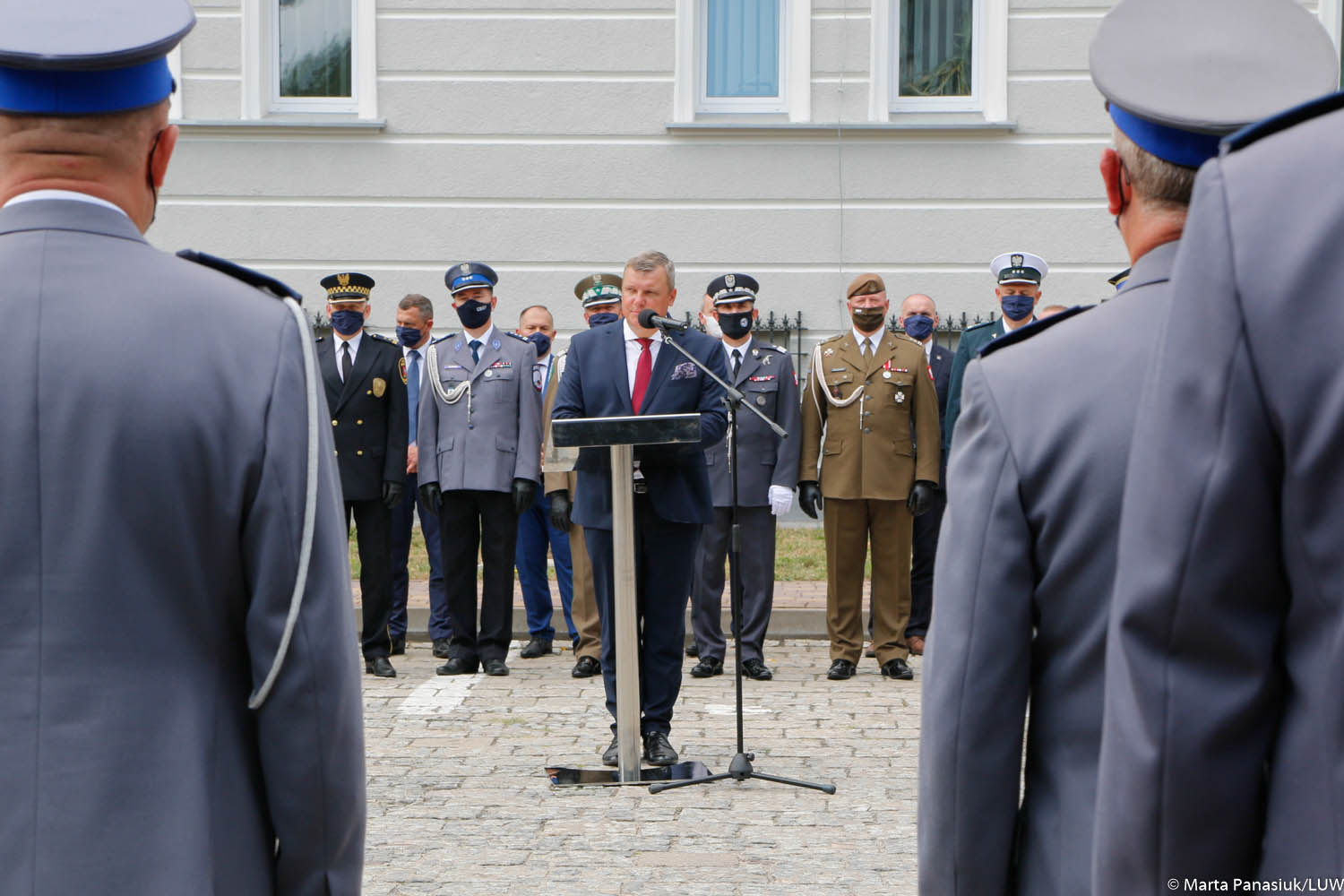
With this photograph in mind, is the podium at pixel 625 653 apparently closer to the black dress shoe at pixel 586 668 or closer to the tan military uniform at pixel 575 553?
the black dress shoe at pixel 586 668

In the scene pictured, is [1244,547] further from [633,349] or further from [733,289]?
[733,289]

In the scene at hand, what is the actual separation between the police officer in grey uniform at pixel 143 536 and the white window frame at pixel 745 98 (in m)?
12.0

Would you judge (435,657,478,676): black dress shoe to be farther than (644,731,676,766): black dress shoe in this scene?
Yes

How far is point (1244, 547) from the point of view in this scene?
157 centimetres

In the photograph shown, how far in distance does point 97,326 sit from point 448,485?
293 inches

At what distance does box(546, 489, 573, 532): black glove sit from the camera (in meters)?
8.39

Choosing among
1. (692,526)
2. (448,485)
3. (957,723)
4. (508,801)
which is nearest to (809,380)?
(448,485)

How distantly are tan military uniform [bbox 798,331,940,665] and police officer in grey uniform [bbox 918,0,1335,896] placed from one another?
7028 millimetres

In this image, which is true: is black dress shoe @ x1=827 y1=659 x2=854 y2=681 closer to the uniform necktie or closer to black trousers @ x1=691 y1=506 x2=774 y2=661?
black trousers @ x1=691 y1=506 x2=774 y2=661

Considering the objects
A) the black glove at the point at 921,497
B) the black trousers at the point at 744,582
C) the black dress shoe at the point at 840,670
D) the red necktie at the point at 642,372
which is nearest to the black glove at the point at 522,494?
the black trousers at the point at 744,582

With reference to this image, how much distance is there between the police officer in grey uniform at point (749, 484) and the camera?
31.2ft

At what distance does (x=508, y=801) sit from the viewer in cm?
634

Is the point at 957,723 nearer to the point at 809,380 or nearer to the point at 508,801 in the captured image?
the point at 508,801

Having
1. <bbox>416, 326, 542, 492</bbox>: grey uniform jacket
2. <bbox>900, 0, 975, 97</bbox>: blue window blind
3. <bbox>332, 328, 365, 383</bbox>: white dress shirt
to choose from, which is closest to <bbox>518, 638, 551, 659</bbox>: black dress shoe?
<bbox>416, 326, 542, 492</bbox>: grey uniform jacket
